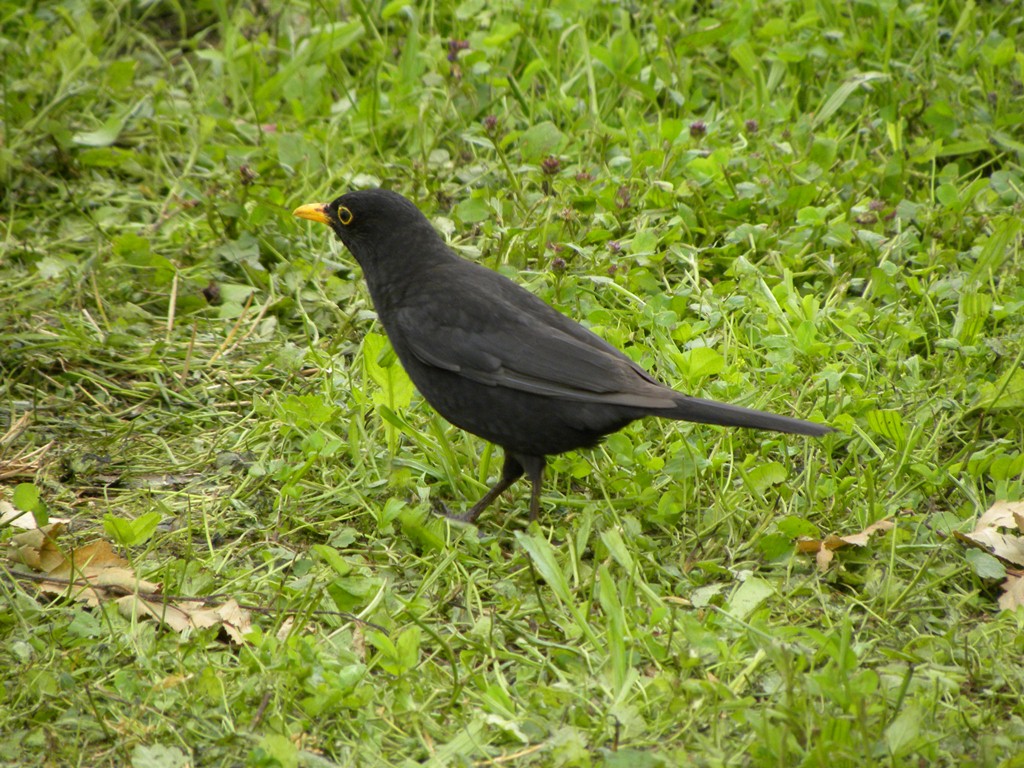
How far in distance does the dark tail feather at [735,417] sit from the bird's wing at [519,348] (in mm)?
56

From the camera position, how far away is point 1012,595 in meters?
3.80

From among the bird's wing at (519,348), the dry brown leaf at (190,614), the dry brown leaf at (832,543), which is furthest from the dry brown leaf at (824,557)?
the dry brown leaf at (190,614)

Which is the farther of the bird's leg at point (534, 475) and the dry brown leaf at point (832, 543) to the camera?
the bird's leg at point (534, 475)

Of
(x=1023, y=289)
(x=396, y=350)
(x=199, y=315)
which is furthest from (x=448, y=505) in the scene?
(x=1023, y=289)

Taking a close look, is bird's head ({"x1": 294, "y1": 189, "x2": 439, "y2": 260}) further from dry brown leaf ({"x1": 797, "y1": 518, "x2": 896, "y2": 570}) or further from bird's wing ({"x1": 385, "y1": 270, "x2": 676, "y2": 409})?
dry brown leaf ({"x1": 797, "y1": 518, "x2": 896, "y2": 570})

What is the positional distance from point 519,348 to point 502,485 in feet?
1.81

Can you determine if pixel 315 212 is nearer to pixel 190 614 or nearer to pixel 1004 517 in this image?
pixel 190 614

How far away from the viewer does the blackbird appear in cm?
406

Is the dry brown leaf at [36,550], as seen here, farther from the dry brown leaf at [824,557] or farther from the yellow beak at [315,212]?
the dry brown leaf at [824,557]

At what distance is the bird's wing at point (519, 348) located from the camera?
4113 mm

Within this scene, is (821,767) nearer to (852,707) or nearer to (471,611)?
(852,707)

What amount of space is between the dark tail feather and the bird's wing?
56mm

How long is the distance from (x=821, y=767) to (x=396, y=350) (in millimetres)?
2203

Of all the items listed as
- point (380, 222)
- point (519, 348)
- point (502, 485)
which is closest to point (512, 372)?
point (519, 348)
